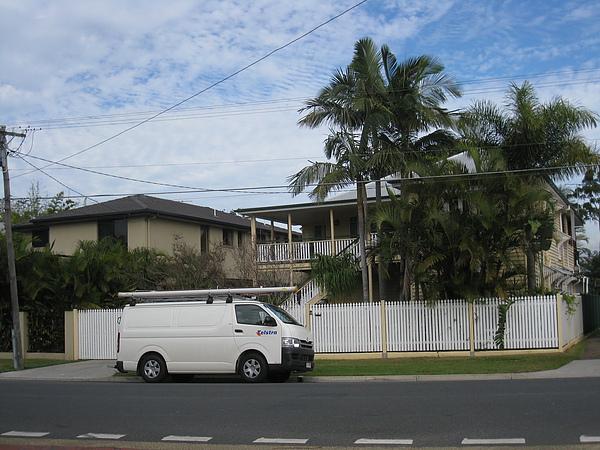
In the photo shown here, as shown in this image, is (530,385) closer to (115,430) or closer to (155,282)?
(115,430)

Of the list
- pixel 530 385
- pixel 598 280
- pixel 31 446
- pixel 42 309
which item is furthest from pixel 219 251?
pixel 598 280

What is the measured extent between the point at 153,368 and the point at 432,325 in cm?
878

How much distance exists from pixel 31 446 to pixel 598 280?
195ft

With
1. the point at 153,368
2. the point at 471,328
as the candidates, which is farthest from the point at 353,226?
the point at 153,368

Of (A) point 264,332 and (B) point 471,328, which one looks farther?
(B) point 471,328

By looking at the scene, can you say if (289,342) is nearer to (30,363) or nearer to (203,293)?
(203,293)

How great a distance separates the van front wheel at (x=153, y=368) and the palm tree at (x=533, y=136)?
12034 mm

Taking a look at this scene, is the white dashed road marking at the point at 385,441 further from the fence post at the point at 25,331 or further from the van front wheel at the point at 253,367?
the fence post at the point at 25,331

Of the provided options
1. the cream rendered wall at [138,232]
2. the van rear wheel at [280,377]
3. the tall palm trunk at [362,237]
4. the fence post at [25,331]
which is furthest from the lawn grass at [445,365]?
the cream rendered wall at [138,232]

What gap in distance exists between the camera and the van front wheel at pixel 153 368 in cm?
1578

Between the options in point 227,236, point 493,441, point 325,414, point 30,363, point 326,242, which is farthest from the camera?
point 227,236

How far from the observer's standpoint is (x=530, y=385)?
41.4 feet

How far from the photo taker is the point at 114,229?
1264 inches

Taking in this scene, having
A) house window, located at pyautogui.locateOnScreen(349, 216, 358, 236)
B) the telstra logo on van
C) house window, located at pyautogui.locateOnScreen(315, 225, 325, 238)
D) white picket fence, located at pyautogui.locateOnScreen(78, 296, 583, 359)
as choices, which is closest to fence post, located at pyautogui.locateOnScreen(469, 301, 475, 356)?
white picket fence, located at pyautogui.locateOnScreen(78, 296, 583, 359)
